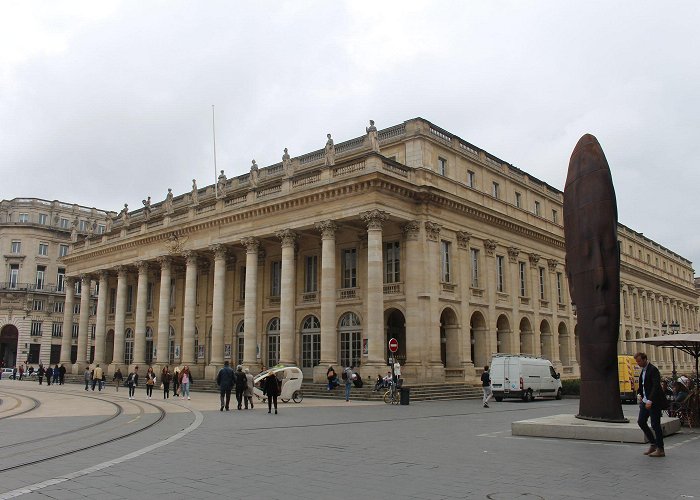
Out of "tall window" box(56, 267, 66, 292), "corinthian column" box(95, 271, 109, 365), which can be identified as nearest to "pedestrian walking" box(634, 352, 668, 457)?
"corinthian column" box(95, 271, 109, 365)

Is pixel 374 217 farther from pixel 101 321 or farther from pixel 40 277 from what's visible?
pixel 40 277

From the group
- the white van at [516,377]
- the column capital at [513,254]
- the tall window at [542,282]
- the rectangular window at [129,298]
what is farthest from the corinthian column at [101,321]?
the tall window at [542,282]

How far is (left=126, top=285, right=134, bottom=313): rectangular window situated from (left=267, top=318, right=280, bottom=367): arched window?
18851 millimetres

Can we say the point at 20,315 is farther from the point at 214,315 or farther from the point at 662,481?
the point at 662,481

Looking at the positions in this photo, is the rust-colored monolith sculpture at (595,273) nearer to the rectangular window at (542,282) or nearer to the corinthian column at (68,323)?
the rectangular window at (542,282)

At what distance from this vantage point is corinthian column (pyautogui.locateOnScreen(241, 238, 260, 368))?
121ft

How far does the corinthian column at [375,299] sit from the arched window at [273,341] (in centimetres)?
1035

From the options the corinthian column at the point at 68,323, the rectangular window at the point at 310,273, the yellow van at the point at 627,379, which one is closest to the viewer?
the yellow van at the point at 627,379

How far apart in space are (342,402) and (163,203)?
103ft

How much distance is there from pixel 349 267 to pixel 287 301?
15.4 ft

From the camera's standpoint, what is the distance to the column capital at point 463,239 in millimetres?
36375

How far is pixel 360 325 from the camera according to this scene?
35469mm

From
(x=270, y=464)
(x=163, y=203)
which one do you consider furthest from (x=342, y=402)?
(x=163, y=203)

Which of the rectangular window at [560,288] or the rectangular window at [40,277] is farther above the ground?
the rectangular window at [40,277]
